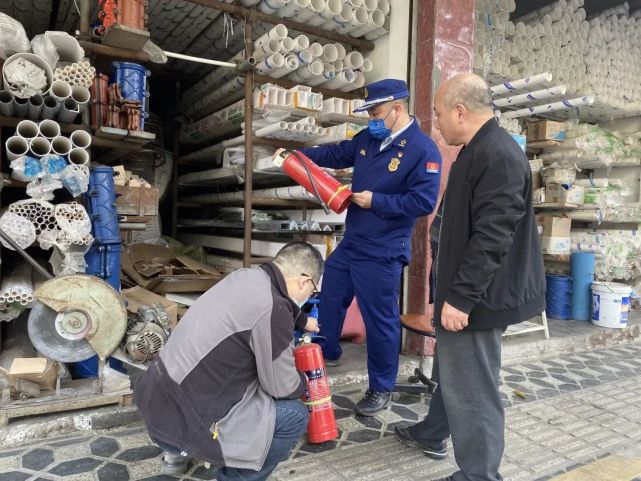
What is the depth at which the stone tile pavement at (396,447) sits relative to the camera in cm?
235

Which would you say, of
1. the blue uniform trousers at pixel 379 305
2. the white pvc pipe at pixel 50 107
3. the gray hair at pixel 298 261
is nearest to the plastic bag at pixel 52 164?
the white pvc pipe at pixel 50 107

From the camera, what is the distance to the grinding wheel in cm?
257

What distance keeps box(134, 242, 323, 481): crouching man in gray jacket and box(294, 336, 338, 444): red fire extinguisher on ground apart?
1.95 ft

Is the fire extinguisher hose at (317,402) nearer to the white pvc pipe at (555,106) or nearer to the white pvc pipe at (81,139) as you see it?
the white pvc pipe at (81,139)

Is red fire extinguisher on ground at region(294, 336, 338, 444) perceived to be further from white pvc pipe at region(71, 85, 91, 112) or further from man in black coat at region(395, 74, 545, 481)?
white pvc pipe at region(71, 85, 91, 112)

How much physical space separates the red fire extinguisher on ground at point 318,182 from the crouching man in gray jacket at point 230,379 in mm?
1200

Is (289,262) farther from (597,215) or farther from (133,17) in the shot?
(597,215)

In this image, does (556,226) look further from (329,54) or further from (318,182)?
(318,182)

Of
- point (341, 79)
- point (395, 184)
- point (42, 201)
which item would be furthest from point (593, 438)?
point (42, 201)

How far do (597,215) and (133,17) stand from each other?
17.7 ft

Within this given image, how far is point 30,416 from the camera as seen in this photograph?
2625 mm

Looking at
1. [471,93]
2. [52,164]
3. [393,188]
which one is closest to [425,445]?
[393,188]

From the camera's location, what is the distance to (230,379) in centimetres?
184

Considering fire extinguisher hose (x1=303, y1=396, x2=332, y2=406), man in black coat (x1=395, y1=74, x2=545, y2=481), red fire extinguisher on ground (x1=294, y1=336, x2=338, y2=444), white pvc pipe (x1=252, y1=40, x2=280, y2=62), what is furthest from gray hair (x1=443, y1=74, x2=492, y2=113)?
white pvc pipe (x1=252, y1=40, x2=280, y2=62)
